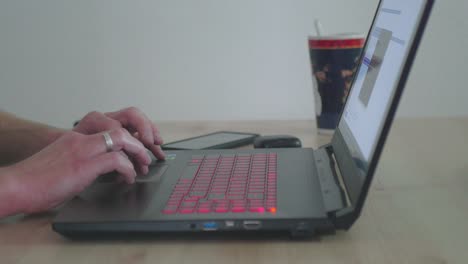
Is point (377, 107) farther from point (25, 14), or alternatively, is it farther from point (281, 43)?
point (25, 14)

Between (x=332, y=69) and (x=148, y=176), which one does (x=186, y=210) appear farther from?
(x=332, y=69)

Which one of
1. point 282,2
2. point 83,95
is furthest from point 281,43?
point 83,95

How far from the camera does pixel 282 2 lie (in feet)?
6.93

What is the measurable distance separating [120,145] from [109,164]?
0.05 metres

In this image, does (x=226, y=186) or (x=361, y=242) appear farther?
(x=226, y=186)

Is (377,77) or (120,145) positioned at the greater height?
(377,77)

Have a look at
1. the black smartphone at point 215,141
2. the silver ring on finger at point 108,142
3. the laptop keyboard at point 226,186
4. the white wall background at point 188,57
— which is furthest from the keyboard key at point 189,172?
the white wall background at point 188,57

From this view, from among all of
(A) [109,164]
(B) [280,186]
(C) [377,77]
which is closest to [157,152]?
(A) [109,164]

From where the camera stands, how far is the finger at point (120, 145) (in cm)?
85

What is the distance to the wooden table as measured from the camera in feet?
2.17

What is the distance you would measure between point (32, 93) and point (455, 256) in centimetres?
212

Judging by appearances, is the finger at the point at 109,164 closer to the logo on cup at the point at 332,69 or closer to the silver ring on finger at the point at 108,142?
the silver ring on finger at the point at 108,142

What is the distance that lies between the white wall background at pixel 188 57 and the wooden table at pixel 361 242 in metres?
1.15

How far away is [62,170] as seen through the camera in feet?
2.68
